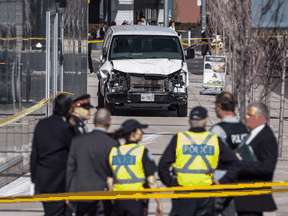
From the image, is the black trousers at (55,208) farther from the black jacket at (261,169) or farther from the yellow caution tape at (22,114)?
the yellow caution tape at (22,114)

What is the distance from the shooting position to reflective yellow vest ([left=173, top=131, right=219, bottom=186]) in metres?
5.11

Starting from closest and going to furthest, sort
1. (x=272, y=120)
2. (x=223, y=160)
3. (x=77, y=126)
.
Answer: (x=223, y=160) → (x=77, y=126) → (x=272, y=120)

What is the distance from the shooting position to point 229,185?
521 cm

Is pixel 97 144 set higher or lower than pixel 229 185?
higher

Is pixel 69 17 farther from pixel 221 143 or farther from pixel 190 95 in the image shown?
pixel 221 143

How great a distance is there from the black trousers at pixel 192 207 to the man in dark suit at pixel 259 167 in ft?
0.99

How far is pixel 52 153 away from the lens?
5.43m

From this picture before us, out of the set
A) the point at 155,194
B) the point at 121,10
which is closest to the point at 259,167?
the point at 155,194

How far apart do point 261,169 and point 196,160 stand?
61cm

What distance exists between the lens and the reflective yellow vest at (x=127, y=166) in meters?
5.05

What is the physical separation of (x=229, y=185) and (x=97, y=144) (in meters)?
1.30

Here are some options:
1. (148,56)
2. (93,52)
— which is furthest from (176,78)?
(93,52)

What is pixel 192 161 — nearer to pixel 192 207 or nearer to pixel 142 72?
pixel 192 207

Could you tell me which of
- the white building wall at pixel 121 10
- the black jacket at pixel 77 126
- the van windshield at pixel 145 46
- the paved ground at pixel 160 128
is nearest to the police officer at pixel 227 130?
the black jacket at pixel 77 126
